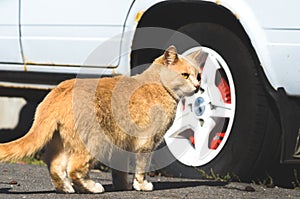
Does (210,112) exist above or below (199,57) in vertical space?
below

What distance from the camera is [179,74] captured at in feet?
17.2

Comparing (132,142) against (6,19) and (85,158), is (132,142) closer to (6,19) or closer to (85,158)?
(85,158)

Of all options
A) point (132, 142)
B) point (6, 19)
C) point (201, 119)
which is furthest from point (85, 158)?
point (6, 19)

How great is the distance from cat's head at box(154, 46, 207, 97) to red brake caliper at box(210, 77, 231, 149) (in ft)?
1.45

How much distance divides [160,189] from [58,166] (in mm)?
714

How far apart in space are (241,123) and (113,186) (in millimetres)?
973

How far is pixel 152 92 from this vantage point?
522 cm

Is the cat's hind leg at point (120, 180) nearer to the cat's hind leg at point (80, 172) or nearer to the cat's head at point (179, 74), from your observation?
the cat's hind leg at point (80, 172)

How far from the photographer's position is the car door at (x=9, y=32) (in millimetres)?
6418

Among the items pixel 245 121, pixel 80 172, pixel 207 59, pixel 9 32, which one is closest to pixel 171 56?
pixel 207 59

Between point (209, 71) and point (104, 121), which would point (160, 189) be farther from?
point (209, 71)

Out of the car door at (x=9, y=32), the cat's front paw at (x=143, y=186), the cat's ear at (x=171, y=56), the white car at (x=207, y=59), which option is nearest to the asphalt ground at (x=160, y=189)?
the cat's front paw at (x=143, y=186)

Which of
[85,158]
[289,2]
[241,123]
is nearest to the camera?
[85,158]

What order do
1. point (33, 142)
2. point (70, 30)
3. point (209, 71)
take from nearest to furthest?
point (33, 142) → point (209, 71) → point (70, 30)
